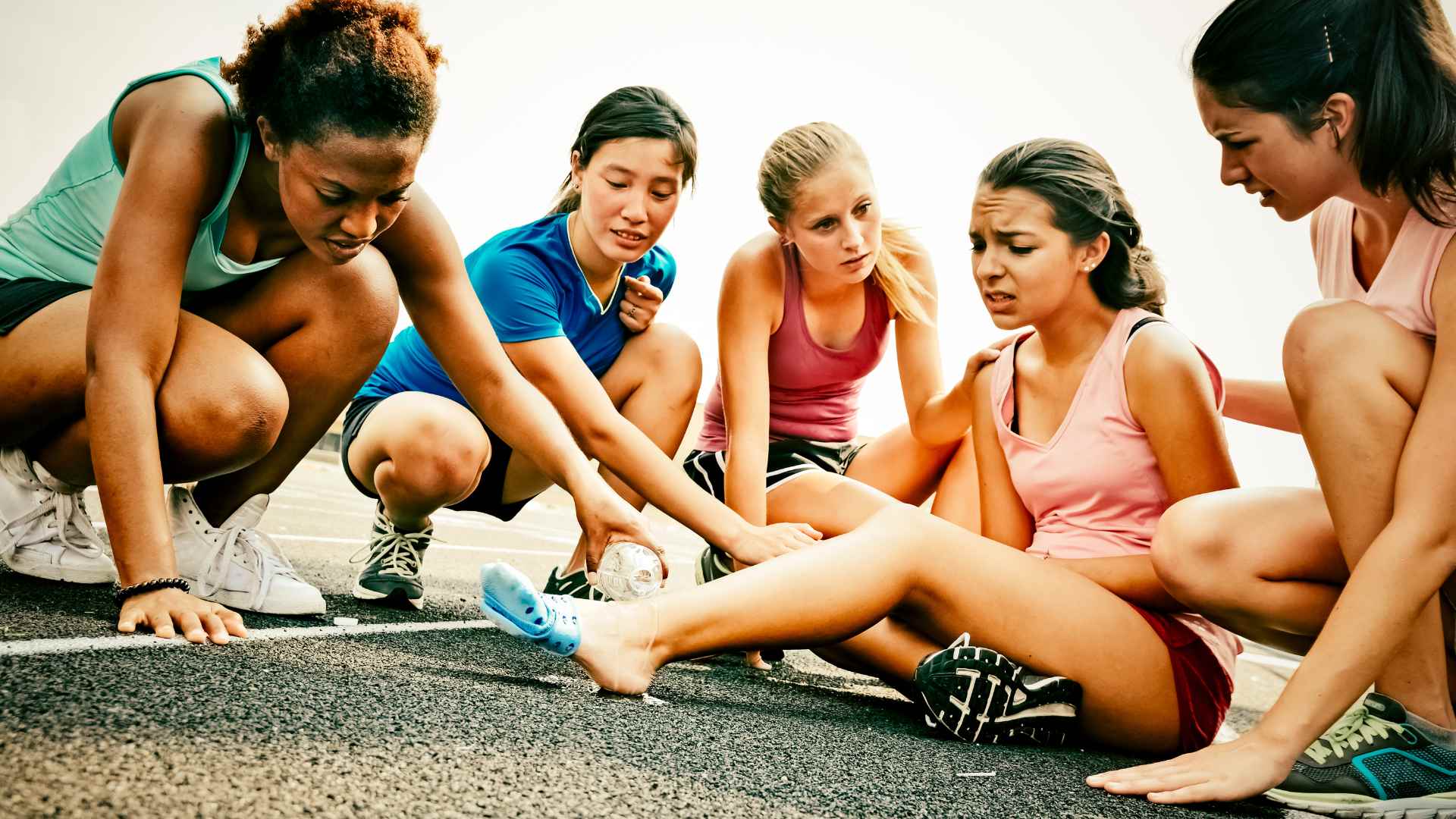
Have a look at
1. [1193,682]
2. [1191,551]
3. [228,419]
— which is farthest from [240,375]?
[1193,682]

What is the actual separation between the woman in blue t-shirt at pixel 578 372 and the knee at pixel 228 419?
54 centimetres

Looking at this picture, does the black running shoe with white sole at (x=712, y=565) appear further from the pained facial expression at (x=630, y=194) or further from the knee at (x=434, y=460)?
the pained facial expression at (x=630, y=194)

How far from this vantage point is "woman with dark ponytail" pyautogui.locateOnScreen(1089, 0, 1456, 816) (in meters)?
1.59

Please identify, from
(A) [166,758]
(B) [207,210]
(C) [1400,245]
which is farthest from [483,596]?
(C) [1400,245]

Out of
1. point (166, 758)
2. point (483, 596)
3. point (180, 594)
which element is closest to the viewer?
point (166, 758)

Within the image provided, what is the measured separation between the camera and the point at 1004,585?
6.53 feet

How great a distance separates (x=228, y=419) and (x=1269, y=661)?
15.5 ft

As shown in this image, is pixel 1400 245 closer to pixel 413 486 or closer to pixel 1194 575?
pixel 1194 575

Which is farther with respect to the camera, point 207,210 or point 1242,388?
point 1242,388

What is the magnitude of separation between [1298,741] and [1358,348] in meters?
0.69

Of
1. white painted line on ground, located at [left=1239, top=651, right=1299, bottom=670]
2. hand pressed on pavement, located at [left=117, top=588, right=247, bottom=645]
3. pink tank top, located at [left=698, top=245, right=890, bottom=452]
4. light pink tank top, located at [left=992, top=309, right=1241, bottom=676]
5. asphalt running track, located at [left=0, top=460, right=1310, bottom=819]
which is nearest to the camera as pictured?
asphalt running track, located at [left=0, top=460, right=1310, bottom=819]

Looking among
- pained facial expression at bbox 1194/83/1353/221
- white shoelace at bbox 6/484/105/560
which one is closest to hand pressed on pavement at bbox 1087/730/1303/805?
pained facial expression at bbox 1194/83/1353/221

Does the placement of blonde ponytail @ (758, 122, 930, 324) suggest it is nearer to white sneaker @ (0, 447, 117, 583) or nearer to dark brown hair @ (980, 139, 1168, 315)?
dark brown hair @ (980, 139, 1168, 315)

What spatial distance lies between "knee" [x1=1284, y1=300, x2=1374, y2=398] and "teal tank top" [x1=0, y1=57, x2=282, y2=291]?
2.02m
